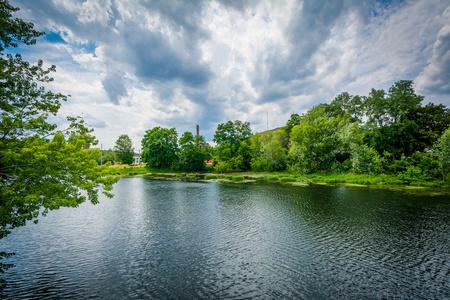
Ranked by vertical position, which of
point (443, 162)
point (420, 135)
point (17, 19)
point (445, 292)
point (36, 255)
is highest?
point (17, 19)

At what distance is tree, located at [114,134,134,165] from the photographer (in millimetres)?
79500

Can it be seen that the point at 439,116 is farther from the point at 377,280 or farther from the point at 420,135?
the point at 377,280

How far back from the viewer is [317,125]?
148ft

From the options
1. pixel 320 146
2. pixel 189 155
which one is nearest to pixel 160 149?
pixel 189 155

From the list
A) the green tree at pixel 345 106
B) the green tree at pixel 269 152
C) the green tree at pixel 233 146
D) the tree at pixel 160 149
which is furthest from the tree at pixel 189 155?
the green tree at pixel 345 106

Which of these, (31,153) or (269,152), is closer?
(31,153)

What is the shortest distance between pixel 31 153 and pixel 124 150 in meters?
82.3

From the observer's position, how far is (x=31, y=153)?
6594mm

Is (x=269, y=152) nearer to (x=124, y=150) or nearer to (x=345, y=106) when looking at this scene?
(x=345, y=106)

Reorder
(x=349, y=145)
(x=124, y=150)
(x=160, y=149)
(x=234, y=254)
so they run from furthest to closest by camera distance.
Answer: (x=124, y=150) < (x=160, y=149) < (x=349, y=145) < (x=234, y=254)

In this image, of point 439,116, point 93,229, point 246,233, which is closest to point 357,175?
point 439,116

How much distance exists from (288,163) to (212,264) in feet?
145

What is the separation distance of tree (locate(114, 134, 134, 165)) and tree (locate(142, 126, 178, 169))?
72.6 ft

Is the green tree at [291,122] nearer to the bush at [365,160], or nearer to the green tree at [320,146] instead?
the green tree at [320,146]
